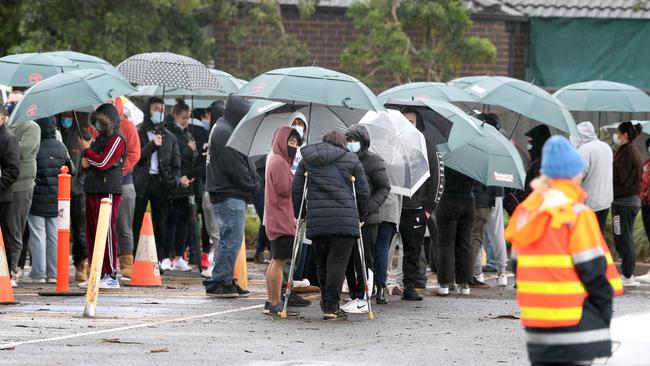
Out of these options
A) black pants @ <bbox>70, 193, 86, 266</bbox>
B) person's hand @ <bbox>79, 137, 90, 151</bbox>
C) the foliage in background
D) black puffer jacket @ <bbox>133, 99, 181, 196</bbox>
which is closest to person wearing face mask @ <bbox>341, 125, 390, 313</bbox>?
person's hand @ <bbox>79, 137, 90, 151</bbox>

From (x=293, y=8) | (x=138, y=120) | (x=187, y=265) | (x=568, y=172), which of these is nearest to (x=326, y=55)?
Result: (x=293, y=8)

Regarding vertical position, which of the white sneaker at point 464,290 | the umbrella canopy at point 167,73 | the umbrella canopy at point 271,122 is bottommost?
the white sneaker at point 464,290

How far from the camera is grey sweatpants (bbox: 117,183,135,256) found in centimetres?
1662

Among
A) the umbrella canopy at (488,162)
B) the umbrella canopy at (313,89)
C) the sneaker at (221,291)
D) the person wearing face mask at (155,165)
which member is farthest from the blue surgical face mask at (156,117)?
the umbrella canopy at (488,162)

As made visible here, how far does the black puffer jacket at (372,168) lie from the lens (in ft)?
45.5

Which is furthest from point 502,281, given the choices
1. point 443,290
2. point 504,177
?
point 504,177

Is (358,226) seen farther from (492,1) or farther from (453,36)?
(492,1)

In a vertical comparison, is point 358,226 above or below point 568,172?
below

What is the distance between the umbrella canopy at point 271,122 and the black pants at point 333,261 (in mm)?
1788

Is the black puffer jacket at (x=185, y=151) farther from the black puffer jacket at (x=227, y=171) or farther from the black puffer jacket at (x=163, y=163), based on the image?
the black puffer jacket at (x=227, y=171)

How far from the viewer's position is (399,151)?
14.8 meters

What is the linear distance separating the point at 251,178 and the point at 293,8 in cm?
1646

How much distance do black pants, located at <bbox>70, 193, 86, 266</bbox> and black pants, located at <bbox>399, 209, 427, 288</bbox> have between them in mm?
3642

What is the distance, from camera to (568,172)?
24.1ft
